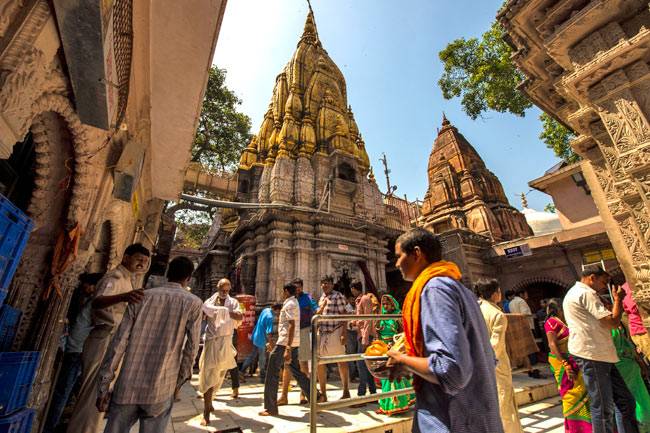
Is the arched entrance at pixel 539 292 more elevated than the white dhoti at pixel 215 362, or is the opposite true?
the arched entrance at pixel 539 292

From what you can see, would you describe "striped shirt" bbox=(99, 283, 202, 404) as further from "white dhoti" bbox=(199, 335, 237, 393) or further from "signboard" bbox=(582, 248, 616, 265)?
"signboard" bbox=(582, 248, 616, 265)

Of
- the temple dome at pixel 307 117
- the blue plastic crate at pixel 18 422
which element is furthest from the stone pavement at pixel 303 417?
the temple dome at pixel 307 117

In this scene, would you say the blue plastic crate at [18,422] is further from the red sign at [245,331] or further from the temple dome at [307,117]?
the temple dome at [307,117]

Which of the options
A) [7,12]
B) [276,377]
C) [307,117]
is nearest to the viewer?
[7,12]

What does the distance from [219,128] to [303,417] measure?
16079 mm

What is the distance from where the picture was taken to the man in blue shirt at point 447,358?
1.24 meters

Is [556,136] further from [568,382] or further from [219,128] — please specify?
[219,128]

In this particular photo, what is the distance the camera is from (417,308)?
1.45m

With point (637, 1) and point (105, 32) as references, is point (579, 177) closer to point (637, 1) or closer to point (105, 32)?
point (637, 1)

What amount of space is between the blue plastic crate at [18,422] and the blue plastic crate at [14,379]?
0.05 m

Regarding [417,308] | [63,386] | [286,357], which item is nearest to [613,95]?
[417,308]

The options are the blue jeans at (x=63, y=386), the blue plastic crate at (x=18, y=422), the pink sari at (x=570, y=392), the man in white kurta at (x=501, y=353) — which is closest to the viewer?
the blue plastic crate at (x=18, y=422)

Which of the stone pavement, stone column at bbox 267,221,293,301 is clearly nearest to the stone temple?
stone column at bbox 267,221,293,301

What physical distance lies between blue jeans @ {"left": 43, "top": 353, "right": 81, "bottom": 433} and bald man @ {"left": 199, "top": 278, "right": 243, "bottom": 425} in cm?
137
